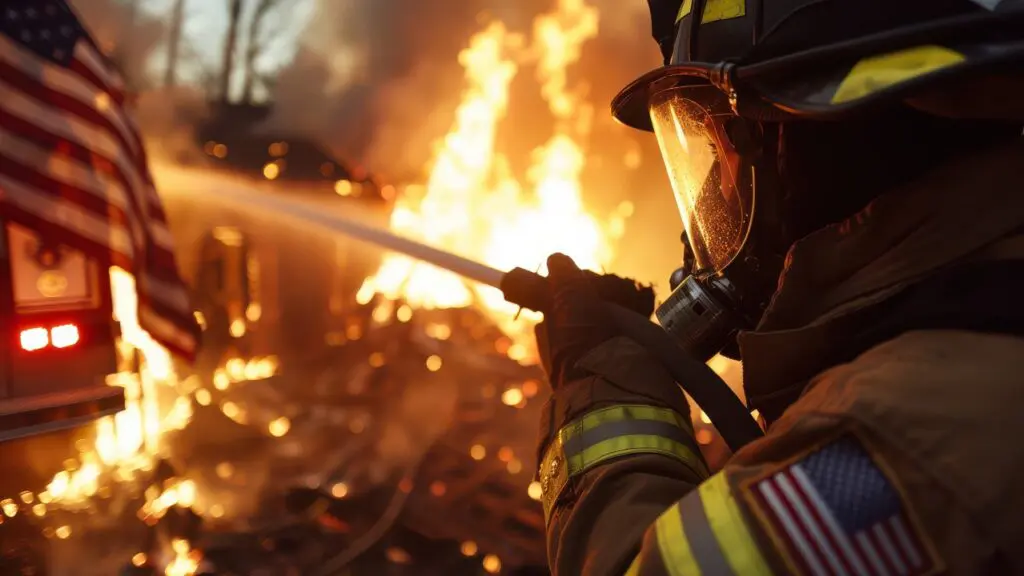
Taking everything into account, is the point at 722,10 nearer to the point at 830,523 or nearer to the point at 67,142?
the point at 830,523

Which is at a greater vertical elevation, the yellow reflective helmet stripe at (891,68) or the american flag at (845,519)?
the yellow reflective helmet stripe at (891,68)

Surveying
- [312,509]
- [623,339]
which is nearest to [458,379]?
[312,509]

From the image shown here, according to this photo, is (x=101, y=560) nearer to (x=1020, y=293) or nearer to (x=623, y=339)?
(x=623, y=339)

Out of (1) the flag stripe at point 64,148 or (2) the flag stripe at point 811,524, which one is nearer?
(2) the flag stripe at point 811,524

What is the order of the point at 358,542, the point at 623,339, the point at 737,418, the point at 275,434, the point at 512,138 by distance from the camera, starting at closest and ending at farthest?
the point at 737,418 < the point at 623,339 < the point at 358,542 < the point at 275,434 < the point at 512,138

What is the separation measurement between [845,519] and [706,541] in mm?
191

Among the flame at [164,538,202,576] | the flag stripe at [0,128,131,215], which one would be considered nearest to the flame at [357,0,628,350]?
the flame at [164,538,202,576]

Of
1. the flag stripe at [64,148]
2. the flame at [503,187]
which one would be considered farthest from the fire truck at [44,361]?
the flame at [503,187]

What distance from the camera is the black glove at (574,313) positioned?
2008mm

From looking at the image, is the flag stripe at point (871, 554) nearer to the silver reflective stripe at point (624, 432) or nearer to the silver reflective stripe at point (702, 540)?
the silver reflective stripe at point (702, 540)

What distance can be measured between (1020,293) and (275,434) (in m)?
5.49

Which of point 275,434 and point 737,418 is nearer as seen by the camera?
point 737,418

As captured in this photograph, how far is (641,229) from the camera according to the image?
714 cm

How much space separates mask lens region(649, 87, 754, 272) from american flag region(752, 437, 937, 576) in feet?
2.37
